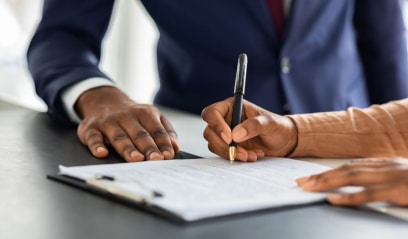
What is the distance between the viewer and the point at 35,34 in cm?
152

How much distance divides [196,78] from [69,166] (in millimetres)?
669

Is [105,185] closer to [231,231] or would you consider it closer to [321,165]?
[231,231]

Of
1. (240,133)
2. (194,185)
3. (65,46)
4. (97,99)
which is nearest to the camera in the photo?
(194,185)

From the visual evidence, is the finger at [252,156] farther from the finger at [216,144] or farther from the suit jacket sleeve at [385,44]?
the suit jacket sleeve at [385,44]

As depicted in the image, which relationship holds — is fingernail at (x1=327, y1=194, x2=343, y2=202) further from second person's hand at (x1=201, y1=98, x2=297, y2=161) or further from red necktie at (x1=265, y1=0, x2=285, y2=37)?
red necktie at (x1=265, y1=0, x2=285, y2=37)

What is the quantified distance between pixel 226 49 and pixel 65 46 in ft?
1.19

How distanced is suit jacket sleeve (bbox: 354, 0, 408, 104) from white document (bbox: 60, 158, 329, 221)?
82 centimetres

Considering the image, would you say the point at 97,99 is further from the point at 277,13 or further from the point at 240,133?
the point at 277,13

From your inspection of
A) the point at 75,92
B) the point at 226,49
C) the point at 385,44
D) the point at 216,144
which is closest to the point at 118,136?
the point at 216,144

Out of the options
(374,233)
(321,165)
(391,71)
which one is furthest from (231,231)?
(391,71)

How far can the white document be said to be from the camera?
31.2 inches

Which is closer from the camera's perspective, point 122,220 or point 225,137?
point 122,220

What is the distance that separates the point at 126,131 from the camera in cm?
114

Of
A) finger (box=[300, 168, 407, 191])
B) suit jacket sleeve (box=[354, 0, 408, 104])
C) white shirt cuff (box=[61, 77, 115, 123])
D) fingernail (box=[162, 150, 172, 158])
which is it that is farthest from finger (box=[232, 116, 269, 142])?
suit jacket sleeve (box=[354, 0, 408, 104])
